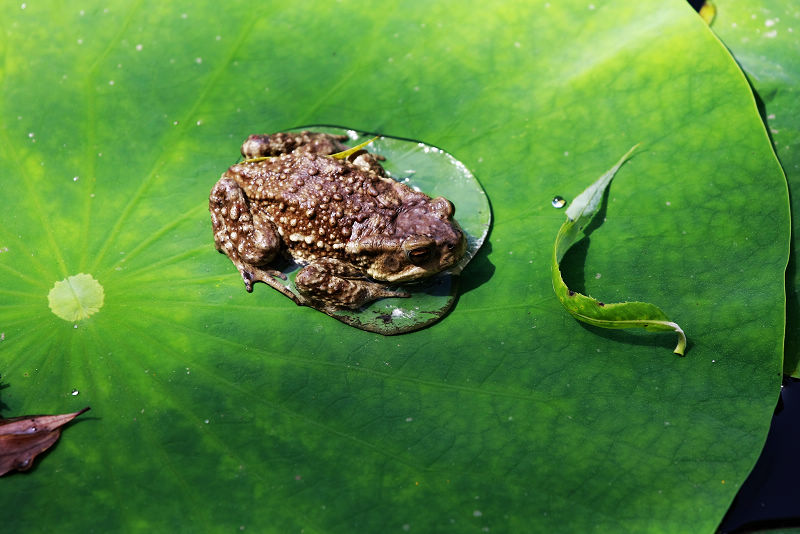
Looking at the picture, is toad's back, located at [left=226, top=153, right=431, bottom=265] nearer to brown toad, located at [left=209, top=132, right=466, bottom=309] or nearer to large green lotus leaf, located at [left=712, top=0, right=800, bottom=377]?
brown toad, located at [left=209, top=132, right=466, bottom=309]

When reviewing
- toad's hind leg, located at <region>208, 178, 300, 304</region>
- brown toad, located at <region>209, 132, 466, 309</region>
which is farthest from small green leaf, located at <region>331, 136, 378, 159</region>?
toad's hind leg, located at <region>208, 178, 300, 304</region>

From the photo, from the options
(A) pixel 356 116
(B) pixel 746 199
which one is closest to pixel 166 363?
(A) pixel 356 116

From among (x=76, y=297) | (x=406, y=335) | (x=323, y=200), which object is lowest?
(x=406, y=335)

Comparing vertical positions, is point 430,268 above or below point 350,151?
below

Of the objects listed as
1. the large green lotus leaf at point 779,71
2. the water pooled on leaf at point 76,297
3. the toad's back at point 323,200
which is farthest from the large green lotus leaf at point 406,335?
the large green lotus leaf at point 779,71

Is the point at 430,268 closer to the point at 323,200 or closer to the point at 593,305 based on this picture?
the point at 323,200

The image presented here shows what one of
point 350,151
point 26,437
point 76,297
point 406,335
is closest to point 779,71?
point 350,151
